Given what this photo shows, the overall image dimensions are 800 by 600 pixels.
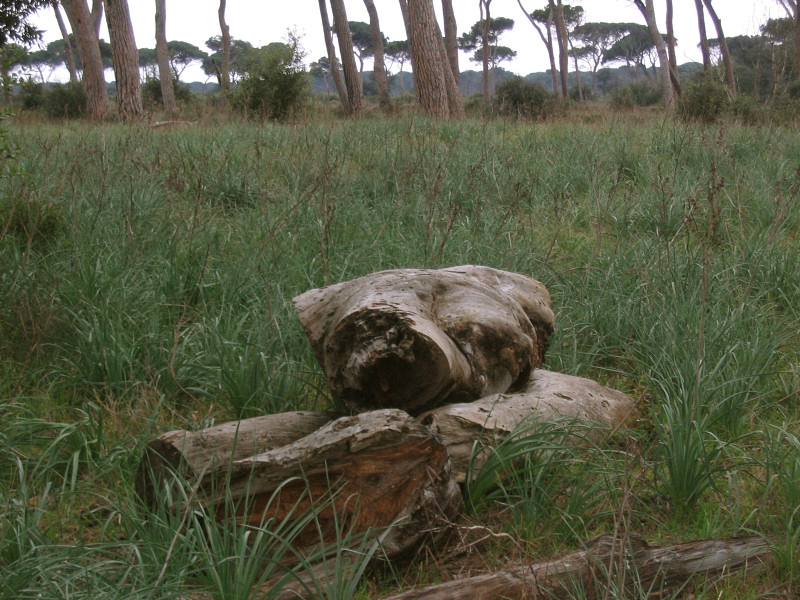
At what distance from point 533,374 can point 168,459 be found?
1.49 metres

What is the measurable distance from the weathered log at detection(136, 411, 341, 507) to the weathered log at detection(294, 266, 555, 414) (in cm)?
32

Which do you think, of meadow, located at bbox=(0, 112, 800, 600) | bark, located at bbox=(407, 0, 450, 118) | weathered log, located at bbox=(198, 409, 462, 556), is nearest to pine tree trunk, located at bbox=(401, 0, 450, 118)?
bark, located at bbox=(407, 0, 450, 118)

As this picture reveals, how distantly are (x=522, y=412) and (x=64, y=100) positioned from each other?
20.2 metres

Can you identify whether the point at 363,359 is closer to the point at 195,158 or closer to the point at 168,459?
the point at 168,459

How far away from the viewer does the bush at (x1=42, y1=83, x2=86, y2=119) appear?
1823cm

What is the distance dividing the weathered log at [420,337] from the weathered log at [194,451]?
32 centimetres

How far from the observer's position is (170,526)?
1917 millimetres

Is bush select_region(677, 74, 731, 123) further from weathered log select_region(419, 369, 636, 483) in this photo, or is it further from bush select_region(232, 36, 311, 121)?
weathered log select_region(419, 369, 636, 483)

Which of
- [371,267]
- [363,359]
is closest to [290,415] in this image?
[363,359]

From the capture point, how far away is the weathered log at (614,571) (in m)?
1.73

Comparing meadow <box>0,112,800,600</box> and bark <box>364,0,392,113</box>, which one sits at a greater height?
bark <box>364,0,392,113</box>

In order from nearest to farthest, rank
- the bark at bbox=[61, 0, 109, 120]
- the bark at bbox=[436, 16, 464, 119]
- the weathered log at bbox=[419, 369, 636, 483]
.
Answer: the weathered log at bbox=[419, 369, 636, 483]
the bark at bbox=[436, 16, 464, 119]
the bark at bbox=[61, 0, 109, 120]

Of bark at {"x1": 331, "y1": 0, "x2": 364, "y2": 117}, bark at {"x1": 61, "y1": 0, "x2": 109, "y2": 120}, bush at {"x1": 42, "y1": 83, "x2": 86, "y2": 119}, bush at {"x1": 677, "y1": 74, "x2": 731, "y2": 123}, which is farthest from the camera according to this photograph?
bush at {"x1": 42, "y1": 83, "x2": 86, "y2": 119}

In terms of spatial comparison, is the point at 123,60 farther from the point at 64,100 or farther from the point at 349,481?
the point at 349,481
